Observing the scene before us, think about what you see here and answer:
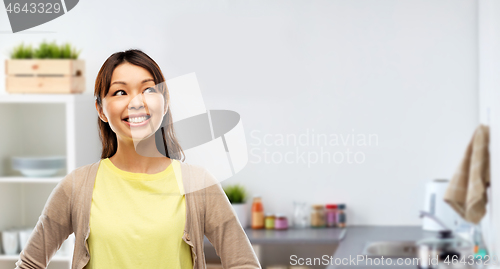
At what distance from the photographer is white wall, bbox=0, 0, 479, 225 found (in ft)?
5.77

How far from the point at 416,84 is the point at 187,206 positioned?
1309 mm

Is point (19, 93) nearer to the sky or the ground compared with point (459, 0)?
nearer to the ground

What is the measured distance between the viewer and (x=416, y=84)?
180 centimetres

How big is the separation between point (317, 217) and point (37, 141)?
1130mm

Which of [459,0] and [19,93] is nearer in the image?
[459,0]

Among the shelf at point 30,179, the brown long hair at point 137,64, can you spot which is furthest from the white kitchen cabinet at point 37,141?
the brown long hair at point 137,64

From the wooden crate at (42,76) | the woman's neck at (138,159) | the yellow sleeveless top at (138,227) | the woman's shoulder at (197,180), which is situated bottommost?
the yellow sleeveless top at (138,227)

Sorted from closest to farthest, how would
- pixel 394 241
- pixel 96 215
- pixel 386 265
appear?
pixel 96 215 < pixel 386 265 < pixel 394 241

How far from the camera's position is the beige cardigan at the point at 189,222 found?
71 cm

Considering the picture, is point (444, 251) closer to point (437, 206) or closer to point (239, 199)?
point (437, 206)

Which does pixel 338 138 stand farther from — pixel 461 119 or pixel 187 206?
pixel 187 206

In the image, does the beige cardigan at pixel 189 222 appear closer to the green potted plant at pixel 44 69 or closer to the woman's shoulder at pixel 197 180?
the woman's shoulder at pixel 197 180

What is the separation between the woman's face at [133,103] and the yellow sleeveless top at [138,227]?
0.08 m

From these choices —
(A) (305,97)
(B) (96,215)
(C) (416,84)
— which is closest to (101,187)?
(B) (96,215)
